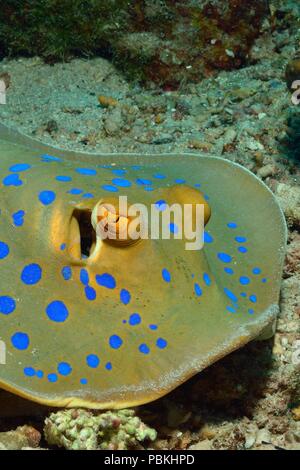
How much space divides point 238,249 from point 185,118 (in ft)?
12.5

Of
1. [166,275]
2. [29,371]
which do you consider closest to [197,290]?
[166,275]

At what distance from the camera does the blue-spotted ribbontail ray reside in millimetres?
2943

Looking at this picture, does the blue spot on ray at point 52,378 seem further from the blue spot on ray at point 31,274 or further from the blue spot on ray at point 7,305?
the blue spot on ray at point 31,274

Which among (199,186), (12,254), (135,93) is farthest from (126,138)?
(12,254)

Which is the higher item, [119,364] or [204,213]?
[204,213]

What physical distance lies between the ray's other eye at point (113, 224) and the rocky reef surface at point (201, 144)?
4.11ft

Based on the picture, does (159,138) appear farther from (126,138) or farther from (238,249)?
(238,249)

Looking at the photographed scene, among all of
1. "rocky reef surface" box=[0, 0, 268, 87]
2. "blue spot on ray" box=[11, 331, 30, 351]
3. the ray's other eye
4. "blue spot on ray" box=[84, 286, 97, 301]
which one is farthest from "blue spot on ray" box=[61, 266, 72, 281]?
"rocky reef surface" box=[0, 0, 268, 87]

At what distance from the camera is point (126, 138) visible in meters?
6.69

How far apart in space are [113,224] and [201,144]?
11.9 feet

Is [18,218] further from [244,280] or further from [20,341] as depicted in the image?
[244,280]

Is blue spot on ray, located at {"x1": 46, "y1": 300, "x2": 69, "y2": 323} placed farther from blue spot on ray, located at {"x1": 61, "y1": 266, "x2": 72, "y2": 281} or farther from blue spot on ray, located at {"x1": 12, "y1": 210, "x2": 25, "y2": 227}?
blue spot on ray, located at {"x1": 12, "y1": 210, "x2": 25, "y2": 227}

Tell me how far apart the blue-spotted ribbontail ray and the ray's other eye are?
6 centimetres

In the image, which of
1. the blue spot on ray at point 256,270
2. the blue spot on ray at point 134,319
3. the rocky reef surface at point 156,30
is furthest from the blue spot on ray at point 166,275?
the rocky reef surface at point 156,30
